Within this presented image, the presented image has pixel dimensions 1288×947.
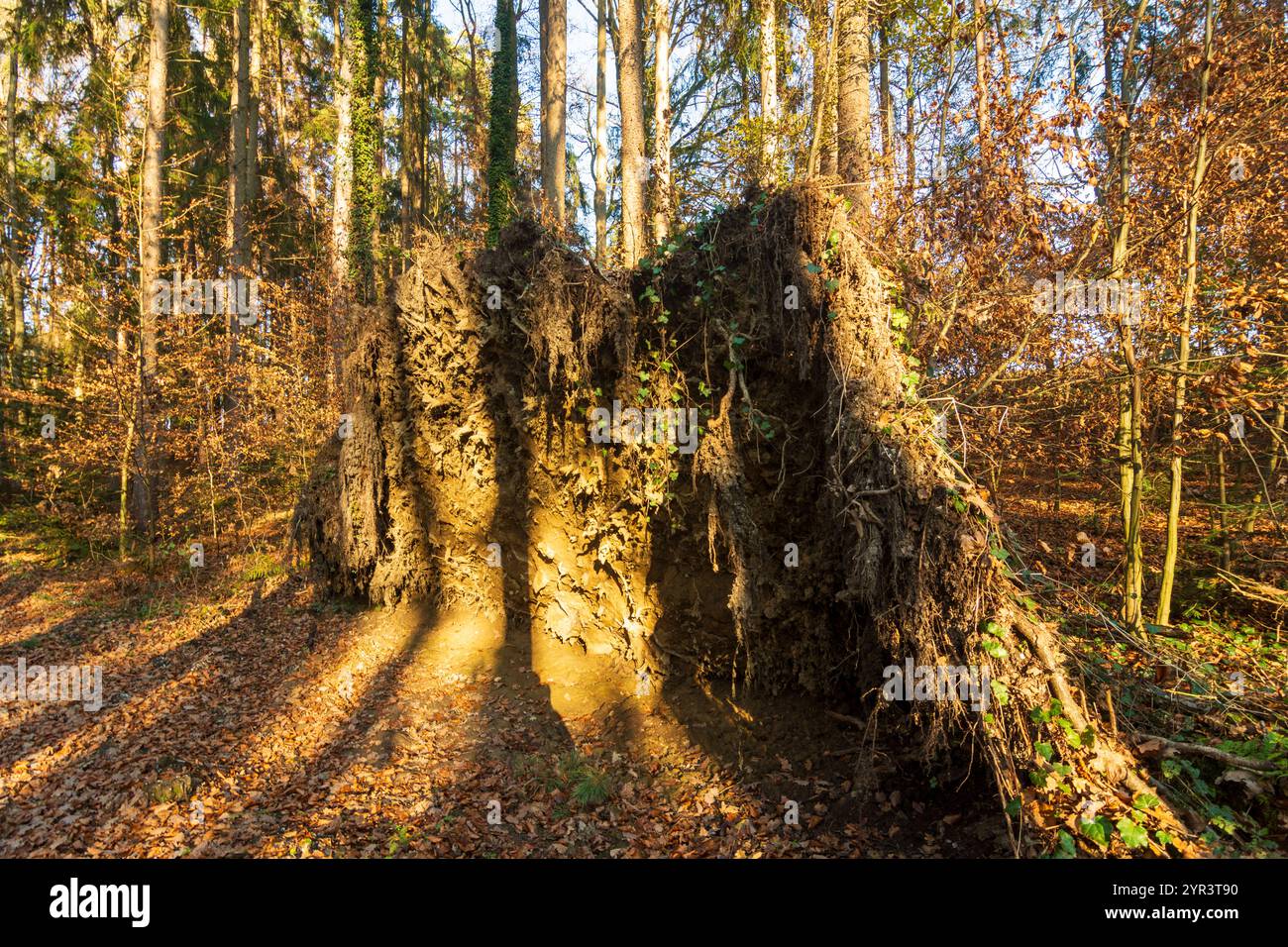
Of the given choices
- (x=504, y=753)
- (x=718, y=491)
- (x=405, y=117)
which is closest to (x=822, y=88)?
(x=718, y=491)

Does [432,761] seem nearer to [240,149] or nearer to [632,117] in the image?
[632,117]

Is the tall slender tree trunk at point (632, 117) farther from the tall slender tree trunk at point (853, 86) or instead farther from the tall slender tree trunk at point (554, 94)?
the tall slender tree trunk at point (853, 86)

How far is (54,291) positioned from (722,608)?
13993 millimetres

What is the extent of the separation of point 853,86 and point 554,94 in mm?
8808

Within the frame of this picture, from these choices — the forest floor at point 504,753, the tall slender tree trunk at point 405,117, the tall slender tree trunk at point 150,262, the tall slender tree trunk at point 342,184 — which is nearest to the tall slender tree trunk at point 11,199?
the tall slender tree trunk at point 150,262

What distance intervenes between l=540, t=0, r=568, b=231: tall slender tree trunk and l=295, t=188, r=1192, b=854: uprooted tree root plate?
690cm

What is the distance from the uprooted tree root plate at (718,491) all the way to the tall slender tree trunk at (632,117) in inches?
140

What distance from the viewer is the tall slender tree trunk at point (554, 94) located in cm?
1328

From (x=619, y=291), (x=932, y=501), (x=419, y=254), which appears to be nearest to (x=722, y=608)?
(x=932, y=501)

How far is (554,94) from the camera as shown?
13.4 meters

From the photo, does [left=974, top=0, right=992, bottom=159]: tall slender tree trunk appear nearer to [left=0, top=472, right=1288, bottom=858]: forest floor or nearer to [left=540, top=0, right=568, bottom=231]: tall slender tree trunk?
[left=0, top=472, right=1288, bottom=858]: forest floor

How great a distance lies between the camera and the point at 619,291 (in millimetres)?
6258

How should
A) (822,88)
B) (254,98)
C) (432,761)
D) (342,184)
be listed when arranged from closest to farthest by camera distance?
(432,761), (822,88), (342,184), (254,98)
